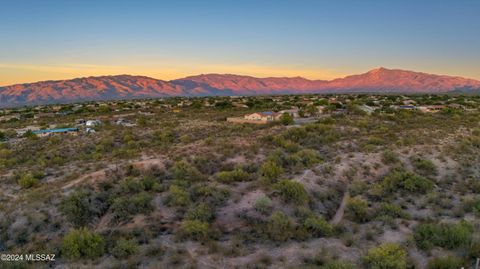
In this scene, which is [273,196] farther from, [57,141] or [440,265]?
[57,141]

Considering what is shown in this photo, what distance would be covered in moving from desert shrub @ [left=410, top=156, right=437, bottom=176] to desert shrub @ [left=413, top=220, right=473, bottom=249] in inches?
317

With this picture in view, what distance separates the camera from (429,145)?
25719mm

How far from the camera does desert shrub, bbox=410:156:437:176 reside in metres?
20.5

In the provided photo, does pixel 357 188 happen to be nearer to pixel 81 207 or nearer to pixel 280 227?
pixel 280 227

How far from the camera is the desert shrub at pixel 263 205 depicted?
592 inches

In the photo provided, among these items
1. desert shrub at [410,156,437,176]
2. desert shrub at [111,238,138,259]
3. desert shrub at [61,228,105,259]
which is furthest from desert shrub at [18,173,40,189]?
desert shrub at [410,156,437,176]

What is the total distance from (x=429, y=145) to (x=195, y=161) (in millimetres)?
17699

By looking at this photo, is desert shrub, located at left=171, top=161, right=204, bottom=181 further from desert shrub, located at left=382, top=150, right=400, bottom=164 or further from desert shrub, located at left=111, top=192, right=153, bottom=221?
desert shrub, located at left=382, top=150, right=400, bottom=164

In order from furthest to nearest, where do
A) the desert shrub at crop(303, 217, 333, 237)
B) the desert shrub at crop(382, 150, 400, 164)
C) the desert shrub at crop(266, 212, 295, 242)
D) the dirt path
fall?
the desert shrub at crop(382, 150, 400, 164) < the dirt path < the desert shrub at crop(303, 217, 333, 237) < the desert shrub at crop(266, 212, 295, 242)

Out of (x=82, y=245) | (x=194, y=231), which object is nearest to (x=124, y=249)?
(x=82, y=245)

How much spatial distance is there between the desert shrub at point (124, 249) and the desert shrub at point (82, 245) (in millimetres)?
534

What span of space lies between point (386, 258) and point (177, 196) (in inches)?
361

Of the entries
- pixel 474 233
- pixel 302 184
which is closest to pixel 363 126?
pixel 302 184

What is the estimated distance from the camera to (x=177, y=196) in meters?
15.8
